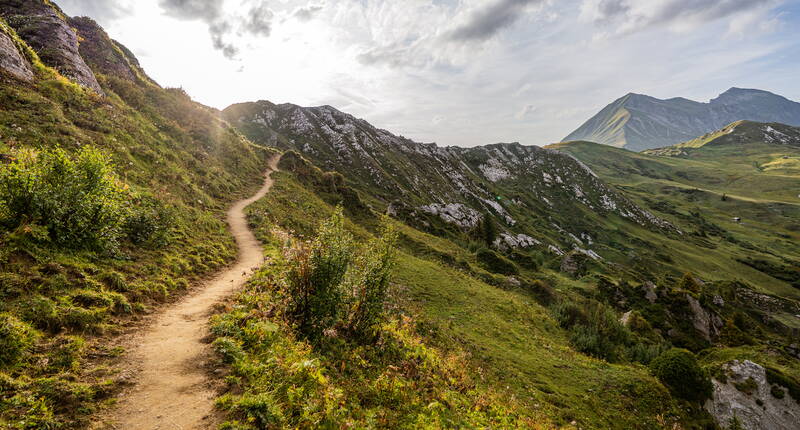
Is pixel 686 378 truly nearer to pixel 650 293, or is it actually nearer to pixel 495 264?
pixel 495 264

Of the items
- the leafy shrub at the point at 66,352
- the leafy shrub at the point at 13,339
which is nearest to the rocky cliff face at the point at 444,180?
the leafy shrub at the point at 66,352

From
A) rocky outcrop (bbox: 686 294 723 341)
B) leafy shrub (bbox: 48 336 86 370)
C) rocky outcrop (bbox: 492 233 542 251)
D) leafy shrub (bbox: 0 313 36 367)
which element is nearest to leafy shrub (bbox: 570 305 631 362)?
rocky outcrop (bbox: 686 294 723 341)

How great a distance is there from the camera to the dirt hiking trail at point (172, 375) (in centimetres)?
657

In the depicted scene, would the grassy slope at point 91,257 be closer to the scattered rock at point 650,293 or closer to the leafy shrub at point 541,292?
the leafy shrub at point 541,292

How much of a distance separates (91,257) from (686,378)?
3283 centimetres

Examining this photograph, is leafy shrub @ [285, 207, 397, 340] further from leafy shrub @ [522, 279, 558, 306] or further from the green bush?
leafy shrub @ [522, 279, 558, 306]

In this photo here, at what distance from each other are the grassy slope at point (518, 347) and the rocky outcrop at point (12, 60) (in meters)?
19.5

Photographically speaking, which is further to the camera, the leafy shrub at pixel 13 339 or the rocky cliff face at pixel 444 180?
the rocky cliff face at pixel 444 180

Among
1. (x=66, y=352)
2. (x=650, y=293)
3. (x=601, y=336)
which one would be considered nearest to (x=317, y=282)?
(x=66, y=352)

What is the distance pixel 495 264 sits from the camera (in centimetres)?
4500

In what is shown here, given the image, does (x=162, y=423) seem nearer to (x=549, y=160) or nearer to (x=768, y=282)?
(x=768, y=282)

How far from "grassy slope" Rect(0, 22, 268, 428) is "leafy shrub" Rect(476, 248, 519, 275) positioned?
3494 centimetres

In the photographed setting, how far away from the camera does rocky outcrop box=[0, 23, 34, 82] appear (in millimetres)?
23016

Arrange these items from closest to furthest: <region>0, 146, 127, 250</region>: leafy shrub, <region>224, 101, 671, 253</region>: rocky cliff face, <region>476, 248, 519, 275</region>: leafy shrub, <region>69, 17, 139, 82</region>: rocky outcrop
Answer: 1. <region>0, 146, 127, 250</region>: leafy shrub
2. <region>476, 248, 519, 275</region>: leafy shrub
3. <region>69, 17, 139, 82</region>: rocky outcrop
4. <region>224, 101, 671, 253</region>: rocky cliff face
